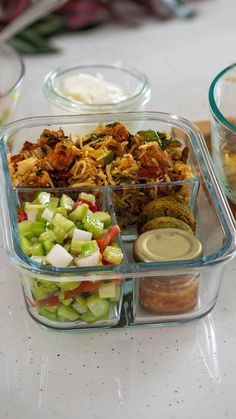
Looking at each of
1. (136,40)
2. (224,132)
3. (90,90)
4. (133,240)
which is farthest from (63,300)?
(136,40)

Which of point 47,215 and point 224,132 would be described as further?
point 224,132

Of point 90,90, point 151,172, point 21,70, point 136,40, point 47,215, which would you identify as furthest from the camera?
point 136,40

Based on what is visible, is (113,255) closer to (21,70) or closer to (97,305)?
(97,305)

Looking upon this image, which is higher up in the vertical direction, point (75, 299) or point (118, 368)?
point (75, 299)

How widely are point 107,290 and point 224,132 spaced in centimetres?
44

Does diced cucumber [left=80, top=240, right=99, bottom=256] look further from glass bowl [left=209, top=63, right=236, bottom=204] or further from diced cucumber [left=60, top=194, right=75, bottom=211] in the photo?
glass bowl [left=209, top=63, right=236, bottom=204]

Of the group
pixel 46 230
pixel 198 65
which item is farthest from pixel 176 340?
pixel 198 65

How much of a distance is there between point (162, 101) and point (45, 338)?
904 millimetres

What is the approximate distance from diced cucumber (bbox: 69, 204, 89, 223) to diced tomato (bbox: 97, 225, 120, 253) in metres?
0.06

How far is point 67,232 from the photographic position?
1173 mm

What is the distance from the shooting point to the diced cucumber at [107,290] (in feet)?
3.61

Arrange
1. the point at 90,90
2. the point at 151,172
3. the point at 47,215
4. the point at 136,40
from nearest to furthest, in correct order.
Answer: the point at 47,215
the point at 151,172
the point at 90,90
the point at 136,40

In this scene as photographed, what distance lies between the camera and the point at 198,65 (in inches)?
83.4

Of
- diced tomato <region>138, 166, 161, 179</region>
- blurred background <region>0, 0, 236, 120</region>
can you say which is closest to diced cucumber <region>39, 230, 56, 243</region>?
diced tomato <region>138, 166, 161, 179</region>
